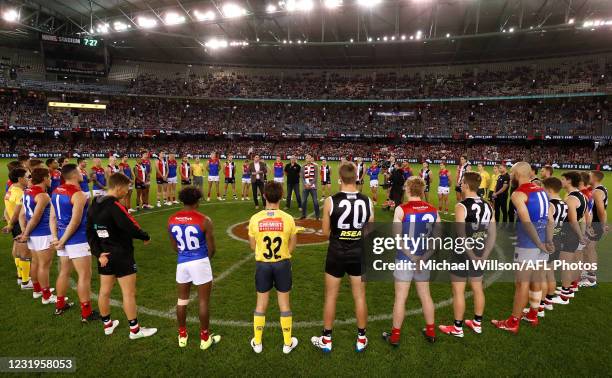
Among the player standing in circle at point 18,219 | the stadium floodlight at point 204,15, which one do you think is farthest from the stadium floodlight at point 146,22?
the player standing in circle at point 18,219

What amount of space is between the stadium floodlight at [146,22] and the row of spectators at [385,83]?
16.7 m

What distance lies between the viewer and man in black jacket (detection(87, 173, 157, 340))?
180 inches

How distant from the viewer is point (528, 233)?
5.14 metres

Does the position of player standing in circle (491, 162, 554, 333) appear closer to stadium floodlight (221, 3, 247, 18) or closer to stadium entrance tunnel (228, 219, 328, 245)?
stadium entrance tunnel (228, 219, 328, 245)

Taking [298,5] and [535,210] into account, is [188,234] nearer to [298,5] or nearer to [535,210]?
[535,210]

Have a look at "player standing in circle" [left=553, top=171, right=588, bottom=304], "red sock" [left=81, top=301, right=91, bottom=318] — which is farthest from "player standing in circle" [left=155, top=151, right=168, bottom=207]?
"player standing in circle" [left=553, top=171, right=588, bottom=304]

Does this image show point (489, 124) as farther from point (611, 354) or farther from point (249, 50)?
point (611, 354)

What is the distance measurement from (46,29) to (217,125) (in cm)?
2409

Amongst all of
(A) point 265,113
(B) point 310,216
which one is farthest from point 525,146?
(B) point 310,216

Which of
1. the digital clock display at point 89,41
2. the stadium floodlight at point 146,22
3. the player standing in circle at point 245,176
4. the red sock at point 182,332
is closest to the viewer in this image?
the red sock at point 182,332

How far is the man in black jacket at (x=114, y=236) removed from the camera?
15.0ft

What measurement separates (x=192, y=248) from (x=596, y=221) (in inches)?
324

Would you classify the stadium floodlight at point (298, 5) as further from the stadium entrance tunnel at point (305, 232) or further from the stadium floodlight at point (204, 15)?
the stadium entrance tunnel at point (305, 232)

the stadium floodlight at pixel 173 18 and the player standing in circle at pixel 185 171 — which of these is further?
the stadium floodlight at pixel 173 18
